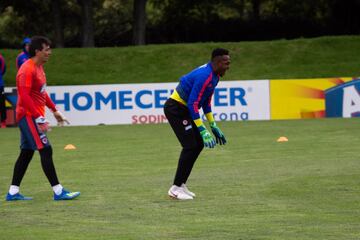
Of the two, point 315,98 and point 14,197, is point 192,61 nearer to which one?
point 315,98

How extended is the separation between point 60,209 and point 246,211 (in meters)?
2.07

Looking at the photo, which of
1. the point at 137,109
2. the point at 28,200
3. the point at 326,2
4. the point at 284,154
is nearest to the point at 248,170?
the point at 284,154

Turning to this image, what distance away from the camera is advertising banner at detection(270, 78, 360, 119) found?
2880cm

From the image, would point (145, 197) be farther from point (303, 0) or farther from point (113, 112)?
point (303, 0)

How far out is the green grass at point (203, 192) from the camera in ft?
27.8

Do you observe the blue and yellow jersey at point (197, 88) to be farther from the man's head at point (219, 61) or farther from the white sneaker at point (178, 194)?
the white sneaker at point (178, 194)

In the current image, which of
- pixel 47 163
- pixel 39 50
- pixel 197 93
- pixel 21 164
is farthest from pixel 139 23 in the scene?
pixel 197 93

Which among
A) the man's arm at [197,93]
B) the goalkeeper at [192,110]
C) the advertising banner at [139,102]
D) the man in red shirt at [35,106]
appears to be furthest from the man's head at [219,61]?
the advertising banner at [139,102]

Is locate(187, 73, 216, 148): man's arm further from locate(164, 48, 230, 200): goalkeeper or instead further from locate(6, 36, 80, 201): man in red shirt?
locate(6, 36, 80, 201): man in red shirt

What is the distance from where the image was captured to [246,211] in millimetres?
9617

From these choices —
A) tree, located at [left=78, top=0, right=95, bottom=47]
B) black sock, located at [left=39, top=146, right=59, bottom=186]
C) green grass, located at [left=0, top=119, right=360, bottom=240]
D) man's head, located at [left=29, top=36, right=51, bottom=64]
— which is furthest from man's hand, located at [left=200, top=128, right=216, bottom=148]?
tree, located at [left=78, top=0, right=95, bottom=47]

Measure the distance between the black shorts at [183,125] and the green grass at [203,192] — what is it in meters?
0.68

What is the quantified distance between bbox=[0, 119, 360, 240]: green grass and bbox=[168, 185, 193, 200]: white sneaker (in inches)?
4.0

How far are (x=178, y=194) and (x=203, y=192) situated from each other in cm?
66
